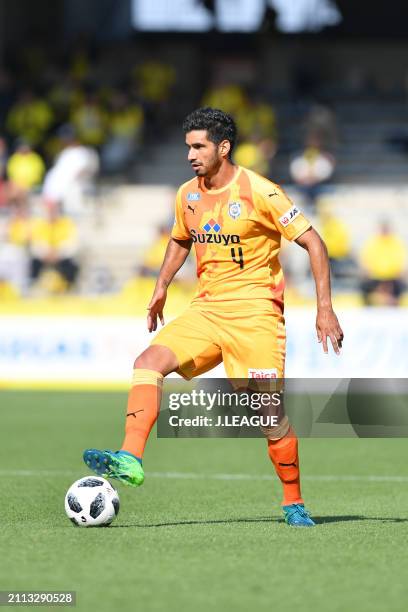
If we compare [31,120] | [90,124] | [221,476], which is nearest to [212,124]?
[221,476]

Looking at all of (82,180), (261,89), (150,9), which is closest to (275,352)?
(82,180)

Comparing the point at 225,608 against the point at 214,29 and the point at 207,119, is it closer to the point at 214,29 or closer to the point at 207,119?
the point at 207,119

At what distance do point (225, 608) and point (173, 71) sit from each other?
24.2 m

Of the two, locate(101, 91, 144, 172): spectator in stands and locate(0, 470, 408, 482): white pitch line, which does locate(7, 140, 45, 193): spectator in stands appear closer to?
locate(101, 91, 144, 172): spectator in stands

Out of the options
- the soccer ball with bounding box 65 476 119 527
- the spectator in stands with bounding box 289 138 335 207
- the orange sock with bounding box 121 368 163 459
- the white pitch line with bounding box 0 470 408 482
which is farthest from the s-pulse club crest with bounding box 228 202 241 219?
the spectator in stands with bounding box 289 138 335 207

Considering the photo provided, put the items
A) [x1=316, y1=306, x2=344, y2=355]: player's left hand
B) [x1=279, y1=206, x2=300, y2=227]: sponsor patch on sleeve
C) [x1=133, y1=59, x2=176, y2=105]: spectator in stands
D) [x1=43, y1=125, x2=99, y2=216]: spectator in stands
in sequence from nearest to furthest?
[x1=316, y1=306, x2=344, y2=355]: player's left hand
[x1=279, y1=206, x2=300, y2=227]: sponsor patch on sleeve
[x1=43, y1=125, x2=99, y2=216]: spectator in stands
[x1=133, y1=59, x2=176, y2=105]: spectator in stands

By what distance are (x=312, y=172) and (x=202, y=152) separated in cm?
1510

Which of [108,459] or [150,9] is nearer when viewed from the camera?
[108,459]

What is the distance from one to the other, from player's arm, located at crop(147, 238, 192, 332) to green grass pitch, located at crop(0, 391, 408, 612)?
116 cm

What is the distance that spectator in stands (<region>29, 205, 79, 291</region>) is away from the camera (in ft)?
67.3

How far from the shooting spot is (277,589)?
548cm

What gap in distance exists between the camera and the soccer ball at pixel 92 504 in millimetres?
7027

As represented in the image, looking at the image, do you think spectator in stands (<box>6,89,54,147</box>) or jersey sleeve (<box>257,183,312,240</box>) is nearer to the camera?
jersey sleeve (<box>257,183,312,240</box>)

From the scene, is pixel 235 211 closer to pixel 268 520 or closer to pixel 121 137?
pixel 268 520
